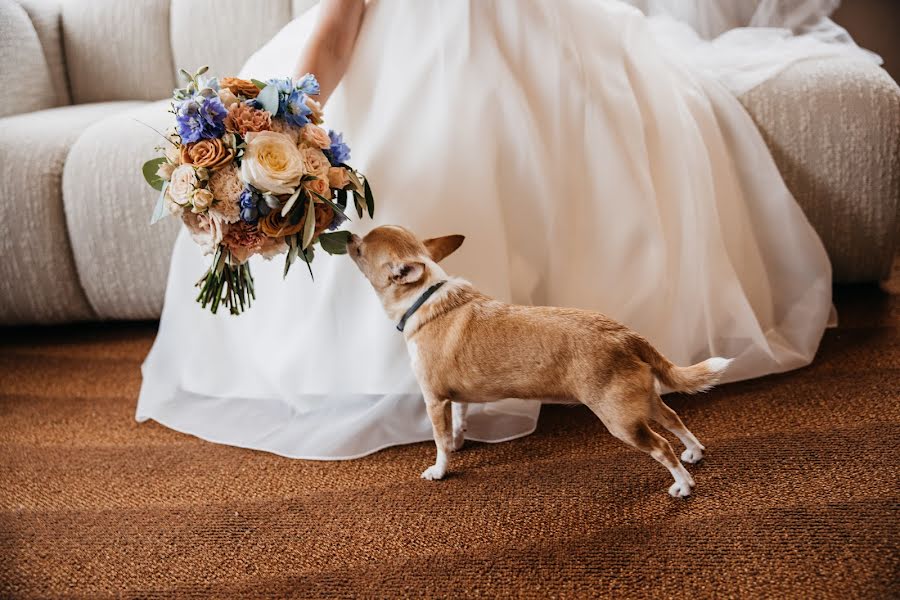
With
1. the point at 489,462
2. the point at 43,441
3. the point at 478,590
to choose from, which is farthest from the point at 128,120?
the point at 478,590

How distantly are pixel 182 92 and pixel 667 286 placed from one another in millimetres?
967

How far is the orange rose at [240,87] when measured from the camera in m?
1.12

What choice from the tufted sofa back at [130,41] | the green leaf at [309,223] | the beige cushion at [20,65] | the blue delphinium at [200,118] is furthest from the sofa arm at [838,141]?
the beige cushion at [20,65]

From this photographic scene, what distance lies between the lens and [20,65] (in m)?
2.27

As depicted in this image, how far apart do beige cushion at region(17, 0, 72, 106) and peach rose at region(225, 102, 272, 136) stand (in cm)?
177

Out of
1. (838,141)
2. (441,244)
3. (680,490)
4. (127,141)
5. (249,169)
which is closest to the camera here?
(249,169)

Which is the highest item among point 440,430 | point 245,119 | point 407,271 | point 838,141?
point 245,119

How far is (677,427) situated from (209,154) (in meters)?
0.87

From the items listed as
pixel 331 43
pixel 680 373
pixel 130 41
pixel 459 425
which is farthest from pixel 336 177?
pixel 130 41

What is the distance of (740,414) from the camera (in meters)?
1.38

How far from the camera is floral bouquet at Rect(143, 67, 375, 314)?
105 cm

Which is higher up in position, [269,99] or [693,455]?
[269,99]

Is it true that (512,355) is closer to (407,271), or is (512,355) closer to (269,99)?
(407,271)

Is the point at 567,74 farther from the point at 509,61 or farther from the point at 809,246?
the point at 809,246
